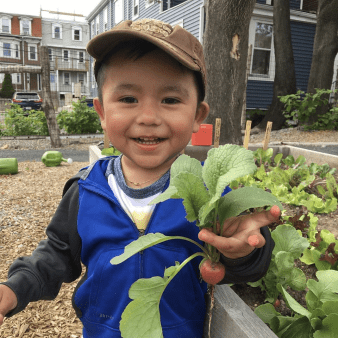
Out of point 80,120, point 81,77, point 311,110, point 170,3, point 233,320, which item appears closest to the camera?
point 233,320

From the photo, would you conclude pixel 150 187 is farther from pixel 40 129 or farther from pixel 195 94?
pixel 40 129

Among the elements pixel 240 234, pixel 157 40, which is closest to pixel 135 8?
pixel 157 40

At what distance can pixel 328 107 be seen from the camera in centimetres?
1022

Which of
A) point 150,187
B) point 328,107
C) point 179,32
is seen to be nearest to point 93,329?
point 150,187

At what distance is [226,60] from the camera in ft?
16.9

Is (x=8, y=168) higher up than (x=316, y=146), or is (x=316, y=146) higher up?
(x=316, y=146)

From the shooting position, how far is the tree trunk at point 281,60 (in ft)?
33.6

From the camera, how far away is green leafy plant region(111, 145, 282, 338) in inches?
29.5

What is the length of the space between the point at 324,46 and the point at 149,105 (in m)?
10.5

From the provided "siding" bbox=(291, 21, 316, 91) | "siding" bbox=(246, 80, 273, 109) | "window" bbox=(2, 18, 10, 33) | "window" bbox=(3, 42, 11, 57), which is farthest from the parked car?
"window" bbox=(2, 18, 10, 33)

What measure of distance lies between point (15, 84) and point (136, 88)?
38.9m

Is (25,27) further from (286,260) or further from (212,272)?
(212,272)

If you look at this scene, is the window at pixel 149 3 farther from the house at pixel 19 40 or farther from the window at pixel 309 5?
the house at pixel 19 40

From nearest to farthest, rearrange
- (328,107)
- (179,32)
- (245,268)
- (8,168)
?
(245,268) < (179,32) < (8,168) < (328,107)
